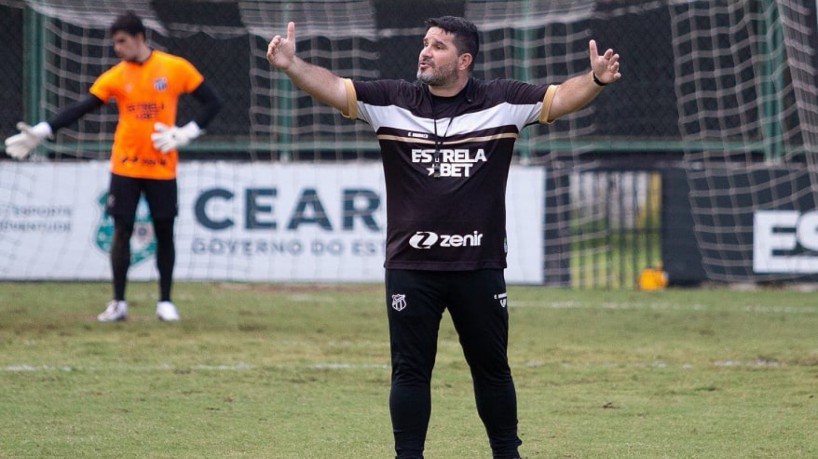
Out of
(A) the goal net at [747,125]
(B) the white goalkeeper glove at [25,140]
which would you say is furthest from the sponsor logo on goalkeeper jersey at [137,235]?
(A) the goal net at [747,125]

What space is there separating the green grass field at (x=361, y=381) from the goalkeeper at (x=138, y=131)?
2.54 feet

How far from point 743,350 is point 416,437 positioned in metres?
4.58

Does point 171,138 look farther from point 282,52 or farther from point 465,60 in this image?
point 465,60

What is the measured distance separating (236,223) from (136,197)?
3.53 meters

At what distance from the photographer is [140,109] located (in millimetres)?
10344

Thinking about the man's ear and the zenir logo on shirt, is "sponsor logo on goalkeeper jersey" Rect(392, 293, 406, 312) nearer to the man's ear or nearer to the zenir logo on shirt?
the man's ear

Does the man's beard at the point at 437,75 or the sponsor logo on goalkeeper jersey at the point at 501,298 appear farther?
the sponsor logo on goalkeeper jersey at the point at 501,298

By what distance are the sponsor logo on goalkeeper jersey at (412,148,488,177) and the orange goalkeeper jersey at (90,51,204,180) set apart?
5.45m

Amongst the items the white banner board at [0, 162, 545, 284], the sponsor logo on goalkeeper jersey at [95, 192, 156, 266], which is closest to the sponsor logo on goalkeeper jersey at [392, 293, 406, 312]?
the white banner board at [0, 162, 545, 284]

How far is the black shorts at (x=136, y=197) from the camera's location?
10.3m

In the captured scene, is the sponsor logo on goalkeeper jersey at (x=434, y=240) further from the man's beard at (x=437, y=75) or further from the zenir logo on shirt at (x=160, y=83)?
the zenir logo on shirt at (x=160, y=83)

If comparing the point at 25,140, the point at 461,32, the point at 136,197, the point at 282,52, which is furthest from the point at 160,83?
the point at 461,32

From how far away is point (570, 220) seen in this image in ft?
45.2

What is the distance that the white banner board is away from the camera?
543 inches
